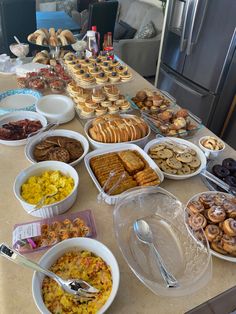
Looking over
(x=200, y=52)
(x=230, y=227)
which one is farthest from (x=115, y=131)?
(x=200, y=52)

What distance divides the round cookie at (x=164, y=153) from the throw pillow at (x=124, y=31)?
283 cm

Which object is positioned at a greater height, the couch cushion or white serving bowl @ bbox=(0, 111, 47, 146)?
the couch cushion

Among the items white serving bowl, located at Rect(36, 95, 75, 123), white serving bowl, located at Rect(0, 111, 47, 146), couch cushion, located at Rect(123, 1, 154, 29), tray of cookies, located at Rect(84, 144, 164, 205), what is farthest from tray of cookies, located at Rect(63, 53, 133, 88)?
couch cushion, located at Rect(123, 1, 154, 29)

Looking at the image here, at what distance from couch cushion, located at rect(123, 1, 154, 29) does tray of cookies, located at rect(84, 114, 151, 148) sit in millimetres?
2842

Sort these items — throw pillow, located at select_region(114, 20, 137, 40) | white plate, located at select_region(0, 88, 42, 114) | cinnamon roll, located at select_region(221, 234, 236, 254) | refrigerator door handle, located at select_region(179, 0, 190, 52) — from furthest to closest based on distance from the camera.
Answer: throw pillow, located at select_region(114, 20, 137, 40) → refrigerator door handle, located at select_region(179, 0, 190, 52) → white plate, located at select_region(0, 88, 42, 114) → cinnamon roll, located at select_region(221, 234, 236, 254)

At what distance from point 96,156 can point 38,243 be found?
0.36 metres

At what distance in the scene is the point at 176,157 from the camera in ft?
3.06

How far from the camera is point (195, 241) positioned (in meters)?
0.66

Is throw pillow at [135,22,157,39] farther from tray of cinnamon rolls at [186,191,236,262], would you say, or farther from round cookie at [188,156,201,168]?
tray of cinnamon rolls at [186,191,236,262]

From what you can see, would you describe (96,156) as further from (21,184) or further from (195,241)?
(195,241)

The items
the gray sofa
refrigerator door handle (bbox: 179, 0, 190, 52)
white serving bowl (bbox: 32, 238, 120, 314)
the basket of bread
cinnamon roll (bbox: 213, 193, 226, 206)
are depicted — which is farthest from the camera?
the gray sofa

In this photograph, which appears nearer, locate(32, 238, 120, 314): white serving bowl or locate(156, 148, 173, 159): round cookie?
locate(32, 238, 120, 314): white serving bowl

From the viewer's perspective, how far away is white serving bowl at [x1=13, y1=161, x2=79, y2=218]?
721 millimetres

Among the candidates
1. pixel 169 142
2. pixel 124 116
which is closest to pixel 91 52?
pixel 124 116
